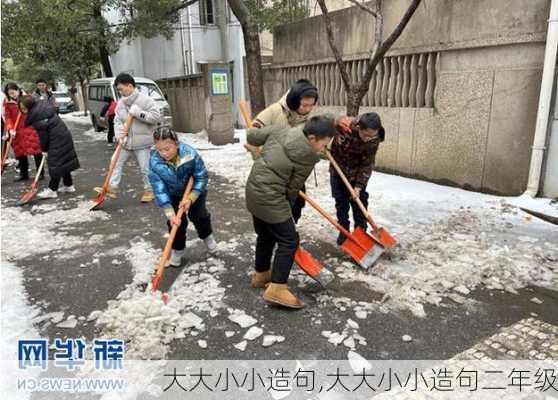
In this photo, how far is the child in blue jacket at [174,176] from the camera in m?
3.69

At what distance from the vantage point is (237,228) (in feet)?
17.4

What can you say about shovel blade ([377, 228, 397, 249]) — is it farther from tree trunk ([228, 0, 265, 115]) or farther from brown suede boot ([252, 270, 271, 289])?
tree trunk ([228, 0, 265, 115])

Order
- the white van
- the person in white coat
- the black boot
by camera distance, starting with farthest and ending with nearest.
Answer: the white van < the black boot < the person in white coat

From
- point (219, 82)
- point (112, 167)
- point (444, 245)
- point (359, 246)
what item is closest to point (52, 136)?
point (112, 167)

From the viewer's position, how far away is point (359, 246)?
412 cm

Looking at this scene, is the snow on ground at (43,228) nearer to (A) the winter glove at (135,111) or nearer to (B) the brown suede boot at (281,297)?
(A) the winter glove at (135,111)

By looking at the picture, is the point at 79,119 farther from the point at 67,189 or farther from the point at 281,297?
the point at 281,297

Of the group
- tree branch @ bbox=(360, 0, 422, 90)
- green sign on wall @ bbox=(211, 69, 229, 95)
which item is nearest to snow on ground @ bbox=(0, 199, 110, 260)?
tree branch @ bbox=(360, 0, 422, 90)

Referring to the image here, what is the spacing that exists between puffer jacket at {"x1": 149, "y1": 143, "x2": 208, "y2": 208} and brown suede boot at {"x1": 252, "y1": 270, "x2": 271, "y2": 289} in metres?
0.88

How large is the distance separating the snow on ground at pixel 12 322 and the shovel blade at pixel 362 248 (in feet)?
8.76

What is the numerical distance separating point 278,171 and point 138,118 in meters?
3.51

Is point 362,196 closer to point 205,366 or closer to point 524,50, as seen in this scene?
point 205,366

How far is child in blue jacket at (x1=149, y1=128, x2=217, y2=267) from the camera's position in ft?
12.1

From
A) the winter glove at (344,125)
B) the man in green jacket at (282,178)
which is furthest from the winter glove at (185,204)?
the winter glove at (344,125)
